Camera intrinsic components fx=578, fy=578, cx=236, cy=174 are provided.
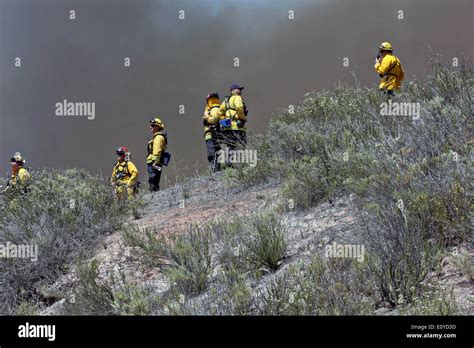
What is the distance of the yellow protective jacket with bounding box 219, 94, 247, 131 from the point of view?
1280 centimetres

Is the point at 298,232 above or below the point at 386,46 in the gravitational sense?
below

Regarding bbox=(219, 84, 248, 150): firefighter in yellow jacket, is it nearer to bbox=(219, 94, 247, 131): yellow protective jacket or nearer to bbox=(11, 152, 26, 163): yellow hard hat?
bbox=(219, 94, 247, 131): yellow protective jacket

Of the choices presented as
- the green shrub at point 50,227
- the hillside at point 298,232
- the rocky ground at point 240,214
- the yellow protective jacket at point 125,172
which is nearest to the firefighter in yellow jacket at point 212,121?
the yellow protective jacket at point 125,172

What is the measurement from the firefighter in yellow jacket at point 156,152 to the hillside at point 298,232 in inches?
102

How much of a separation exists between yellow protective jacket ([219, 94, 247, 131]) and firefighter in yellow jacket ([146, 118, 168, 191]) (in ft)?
4.99

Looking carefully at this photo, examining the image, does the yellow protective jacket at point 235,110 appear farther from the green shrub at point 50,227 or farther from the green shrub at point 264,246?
the green shrub at point 264,246

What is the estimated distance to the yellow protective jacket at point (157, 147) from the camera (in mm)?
13242

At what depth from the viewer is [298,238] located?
629cm

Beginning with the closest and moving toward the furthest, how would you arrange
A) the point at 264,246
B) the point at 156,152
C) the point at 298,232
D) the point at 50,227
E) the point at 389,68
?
the point at 264,246 < the point at 298,232 < the point at 50,227 < the point at 389,68 < the point at 156,152

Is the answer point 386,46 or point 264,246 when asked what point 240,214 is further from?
point 386,46

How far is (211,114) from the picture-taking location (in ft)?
44.0

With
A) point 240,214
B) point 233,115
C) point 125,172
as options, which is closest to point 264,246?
point 240,214

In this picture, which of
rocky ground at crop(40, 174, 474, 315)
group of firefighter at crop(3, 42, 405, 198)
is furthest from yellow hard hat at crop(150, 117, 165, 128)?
rocky ground at crop(40, 174, 474, 315)

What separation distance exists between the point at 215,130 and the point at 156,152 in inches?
56.9
